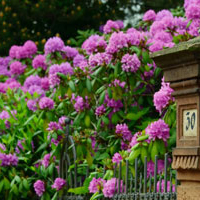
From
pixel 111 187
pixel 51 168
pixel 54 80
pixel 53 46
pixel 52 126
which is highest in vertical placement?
pixel 53 46

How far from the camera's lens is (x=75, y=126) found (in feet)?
21.2

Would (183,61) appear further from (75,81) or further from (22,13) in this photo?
(22,13)

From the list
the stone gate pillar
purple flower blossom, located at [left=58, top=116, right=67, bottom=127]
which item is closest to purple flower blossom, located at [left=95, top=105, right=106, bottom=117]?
purple flower blossom, located at [left=58, top=116, right=67, bottom=127]

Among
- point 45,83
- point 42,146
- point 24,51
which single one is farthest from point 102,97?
point 24,51

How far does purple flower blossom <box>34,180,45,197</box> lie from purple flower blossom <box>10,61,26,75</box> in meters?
2.82

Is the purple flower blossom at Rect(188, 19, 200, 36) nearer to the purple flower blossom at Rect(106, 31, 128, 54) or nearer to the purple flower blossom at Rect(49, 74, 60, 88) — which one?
the purple flower blossom at Rect(106, 31, 128, 54)

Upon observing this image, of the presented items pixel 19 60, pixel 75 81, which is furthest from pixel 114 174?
pixel 19 60

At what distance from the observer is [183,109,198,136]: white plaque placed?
3.48 meters

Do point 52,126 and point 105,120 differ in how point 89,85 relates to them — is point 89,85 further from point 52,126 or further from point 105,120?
point 52,126

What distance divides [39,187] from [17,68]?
9.46 feet

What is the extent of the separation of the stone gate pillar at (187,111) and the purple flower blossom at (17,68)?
17.3ft

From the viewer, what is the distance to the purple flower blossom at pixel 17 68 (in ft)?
28.7

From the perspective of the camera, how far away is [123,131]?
19.0ft

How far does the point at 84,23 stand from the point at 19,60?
260 cm
